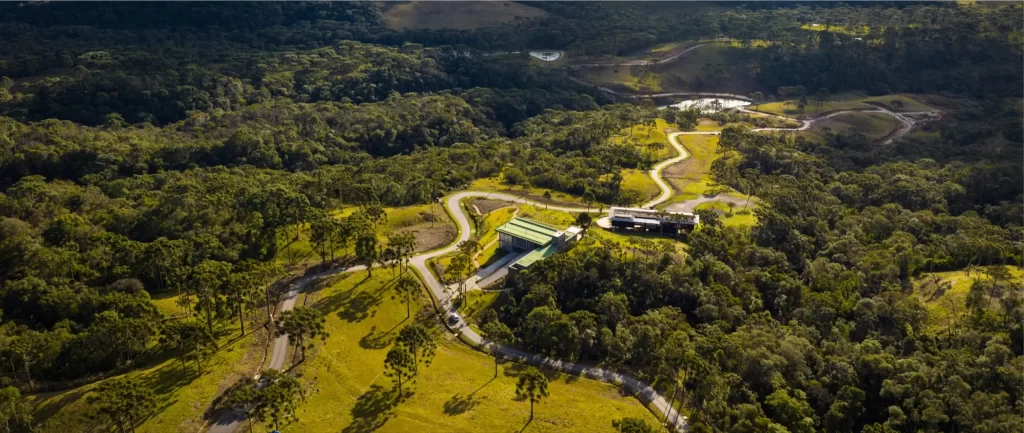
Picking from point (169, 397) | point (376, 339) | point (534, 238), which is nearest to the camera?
point (169, 397)

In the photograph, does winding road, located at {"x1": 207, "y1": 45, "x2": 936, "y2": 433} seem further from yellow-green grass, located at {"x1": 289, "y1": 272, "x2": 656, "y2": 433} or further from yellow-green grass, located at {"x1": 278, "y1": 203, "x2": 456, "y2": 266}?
yellow-green grass, located at {"x1": 278, "y1": 203, "x2": 456, "y2": 266}

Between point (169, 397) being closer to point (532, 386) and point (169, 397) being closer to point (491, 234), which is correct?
point (532, 386)

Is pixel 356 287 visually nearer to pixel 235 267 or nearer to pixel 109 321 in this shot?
pixel 235 267

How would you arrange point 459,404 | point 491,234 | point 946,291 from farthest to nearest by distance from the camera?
point 491,234 → point 946,291 → point 459,404

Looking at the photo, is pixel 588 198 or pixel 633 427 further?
pixel 588 198

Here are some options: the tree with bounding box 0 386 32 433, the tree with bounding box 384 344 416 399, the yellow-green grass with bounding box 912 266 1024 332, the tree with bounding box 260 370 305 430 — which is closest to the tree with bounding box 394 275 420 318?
the tree with bounding box 384 344 416 399

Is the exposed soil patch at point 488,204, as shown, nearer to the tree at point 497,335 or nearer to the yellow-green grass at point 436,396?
the tree at point 497,335

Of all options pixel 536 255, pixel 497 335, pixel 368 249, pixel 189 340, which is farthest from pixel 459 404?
pixel 536 255

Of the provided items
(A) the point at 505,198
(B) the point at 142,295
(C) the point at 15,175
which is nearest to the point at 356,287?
(B) the point at 142,295
